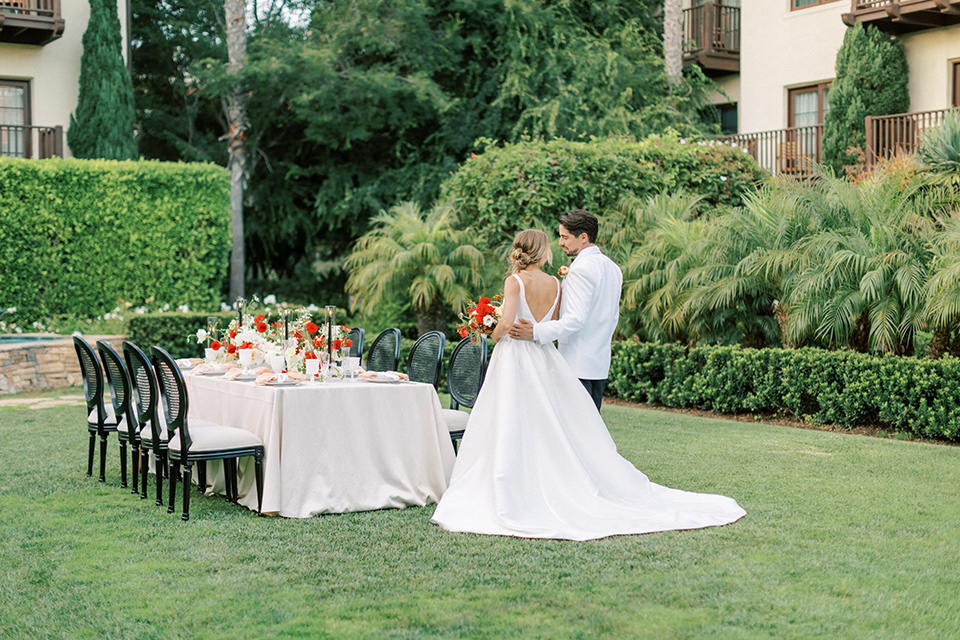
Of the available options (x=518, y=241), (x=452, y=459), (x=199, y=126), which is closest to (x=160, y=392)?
(x=452, y=459)

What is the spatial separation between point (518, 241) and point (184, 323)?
1066 cm

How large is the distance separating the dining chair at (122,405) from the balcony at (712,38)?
19.6 meters

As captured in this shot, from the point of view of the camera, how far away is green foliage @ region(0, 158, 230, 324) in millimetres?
17109

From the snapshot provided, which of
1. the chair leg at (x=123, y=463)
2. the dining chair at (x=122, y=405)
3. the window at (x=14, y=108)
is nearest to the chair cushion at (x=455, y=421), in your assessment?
the dining chair at (x=122, y=405)

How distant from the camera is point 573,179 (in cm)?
1479

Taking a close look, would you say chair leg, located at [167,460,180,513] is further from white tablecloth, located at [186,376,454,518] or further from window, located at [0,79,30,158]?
window, located at [0,79,30,158]

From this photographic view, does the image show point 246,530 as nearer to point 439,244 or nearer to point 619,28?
point 439,244

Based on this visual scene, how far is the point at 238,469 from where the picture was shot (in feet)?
23.8

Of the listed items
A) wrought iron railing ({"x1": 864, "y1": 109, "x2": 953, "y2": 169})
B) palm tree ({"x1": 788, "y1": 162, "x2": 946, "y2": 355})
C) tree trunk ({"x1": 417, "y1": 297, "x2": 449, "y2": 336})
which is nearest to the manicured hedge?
palm tree ({"x1": 788, "y1": 162, "x2": 946, "y2": 355})

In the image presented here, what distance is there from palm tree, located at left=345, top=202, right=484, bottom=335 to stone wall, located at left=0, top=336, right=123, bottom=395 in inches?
171

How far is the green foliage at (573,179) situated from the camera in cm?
1472

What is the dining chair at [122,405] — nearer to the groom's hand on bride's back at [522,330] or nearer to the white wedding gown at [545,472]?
the white wedding gown at [545,472]

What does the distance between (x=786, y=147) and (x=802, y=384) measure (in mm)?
11876

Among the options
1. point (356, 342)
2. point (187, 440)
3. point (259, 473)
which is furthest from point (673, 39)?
point (187, 440)
